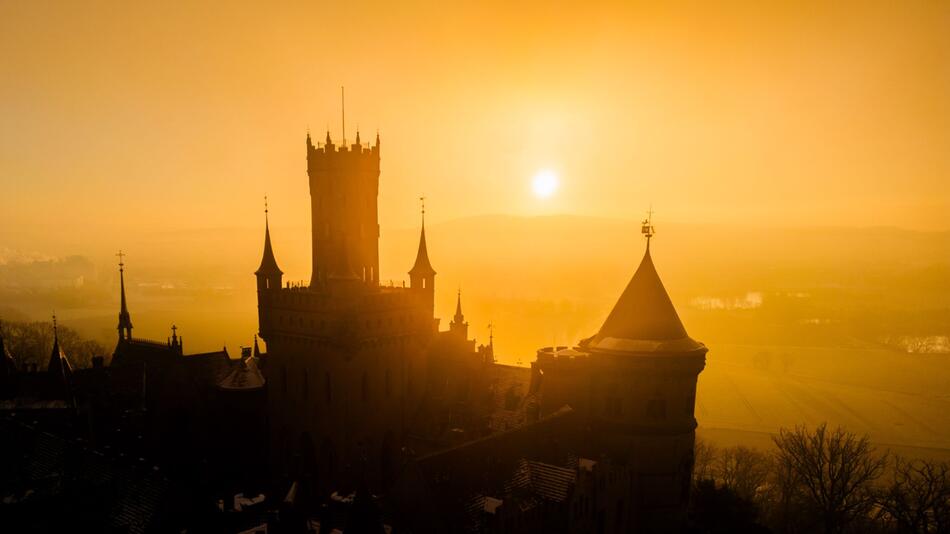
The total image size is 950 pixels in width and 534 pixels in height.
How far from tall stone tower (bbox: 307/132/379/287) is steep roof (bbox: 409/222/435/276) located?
13.6 ft

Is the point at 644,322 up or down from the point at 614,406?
up

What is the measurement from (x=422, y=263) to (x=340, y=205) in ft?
24.1

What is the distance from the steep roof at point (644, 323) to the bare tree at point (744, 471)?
3006cm

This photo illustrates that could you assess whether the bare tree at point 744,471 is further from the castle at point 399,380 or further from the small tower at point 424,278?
the small tower at point 424,278

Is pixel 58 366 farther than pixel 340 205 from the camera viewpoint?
Yes

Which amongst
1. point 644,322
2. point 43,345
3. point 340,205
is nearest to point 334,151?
point 340,205

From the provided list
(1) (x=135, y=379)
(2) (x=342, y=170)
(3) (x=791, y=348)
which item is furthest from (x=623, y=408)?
(3) (x=791, y=348)

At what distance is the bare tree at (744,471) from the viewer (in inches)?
2245

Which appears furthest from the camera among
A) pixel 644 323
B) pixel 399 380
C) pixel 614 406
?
pixel 399 380

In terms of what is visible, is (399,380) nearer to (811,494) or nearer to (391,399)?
(391,399)

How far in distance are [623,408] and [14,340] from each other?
4176 inches

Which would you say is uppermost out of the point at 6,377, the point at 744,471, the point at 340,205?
the point at 340,205

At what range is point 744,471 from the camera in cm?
5828

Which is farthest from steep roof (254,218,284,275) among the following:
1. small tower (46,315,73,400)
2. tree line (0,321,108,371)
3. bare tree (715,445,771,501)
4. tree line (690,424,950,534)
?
tree line (0,321,108,371)
